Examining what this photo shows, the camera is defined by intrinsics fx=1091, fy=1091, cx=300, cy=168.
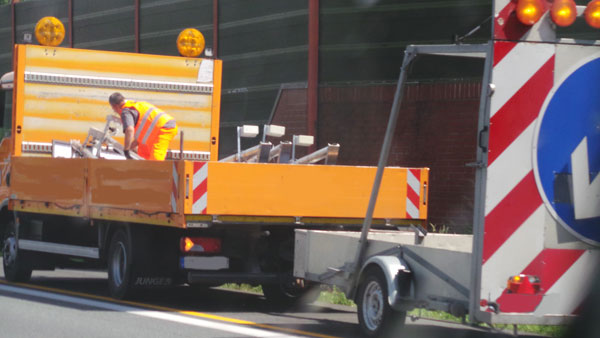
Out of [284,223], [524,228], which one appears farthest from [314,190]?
[524,228]

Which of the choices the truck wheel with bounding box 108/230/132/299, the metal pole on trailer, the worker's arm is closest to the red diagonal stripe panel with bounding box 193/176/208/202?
the truck wheel with bounding box 108/230/132/299

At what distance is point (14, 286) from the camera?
13164 mm

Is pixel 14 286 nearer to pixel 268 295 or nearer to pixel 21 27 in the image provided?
pixel 268 295

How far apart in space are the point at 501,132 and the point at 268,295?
203 inches

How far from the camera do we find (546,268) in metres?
7.38

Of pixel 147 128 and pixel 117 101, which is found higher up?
pixel 117 101

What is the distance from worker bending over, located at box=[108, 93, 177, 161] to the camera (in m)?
12.9

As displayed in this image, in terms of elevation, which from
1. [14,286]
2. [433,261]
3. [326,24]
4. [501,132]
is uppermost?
[326,24]

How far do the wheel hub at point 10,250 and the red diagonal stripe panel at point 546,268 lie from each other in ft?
26.1

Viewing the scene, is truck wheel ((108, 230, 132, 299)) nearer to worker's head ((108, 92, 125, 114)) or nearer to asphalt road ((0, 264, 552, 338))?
asphalt road ((0, 264, 552, 338))

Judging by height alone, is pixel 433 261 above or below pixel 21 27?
below

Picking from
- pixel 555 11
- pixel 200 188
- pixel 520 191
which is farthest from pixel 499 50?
pixel 200 188

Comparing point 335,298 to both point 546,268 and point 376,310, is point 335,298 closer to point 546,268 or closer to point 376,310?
point 376,310

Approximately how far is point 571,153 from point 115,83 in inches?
320
